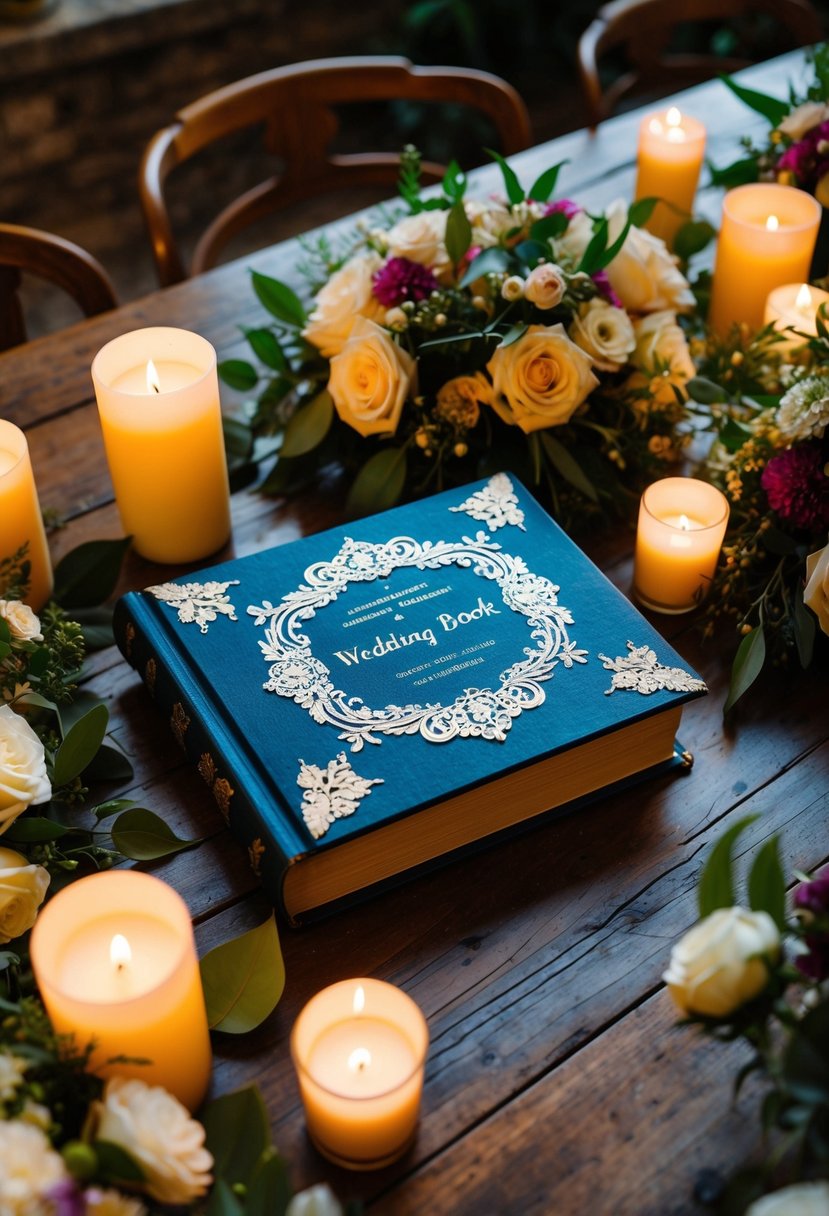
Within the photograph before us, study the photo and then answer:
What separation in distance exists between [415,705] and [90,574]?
0.35 m

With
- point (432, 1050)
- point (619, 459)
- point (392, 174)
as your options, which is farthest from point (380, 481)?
point (392, 174)

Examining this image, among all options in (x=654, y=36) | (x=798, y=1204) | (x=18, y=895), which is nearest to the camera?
(x=798, y=1204)

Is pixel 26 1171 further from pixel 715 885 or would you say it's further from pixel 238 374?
pixel 238 374

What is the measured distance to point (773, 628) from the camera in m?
1.03

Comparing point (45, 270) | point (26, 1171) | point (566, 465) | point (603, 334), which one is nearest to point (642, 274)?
point (603, 334)

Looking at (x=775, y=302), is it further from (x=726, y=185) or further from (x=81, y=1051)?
(x=81, y=1051)

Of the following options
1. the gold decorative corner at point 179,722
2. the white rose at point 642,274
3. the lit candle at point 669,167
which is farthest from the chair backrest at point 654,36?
the gold decorative corner at point 179,722

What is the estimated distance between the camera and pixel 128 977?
2.30ft

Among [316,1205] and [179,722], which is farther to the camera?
[179,722]

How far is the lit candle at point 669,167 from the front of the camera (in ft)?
4.54

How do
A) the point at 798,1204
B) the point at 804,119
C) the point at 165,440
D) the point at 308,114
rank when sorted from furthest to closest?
1. the point at 308,114
2. the point at 804,119
3. the point at 165,440
4. the point at 798,1204

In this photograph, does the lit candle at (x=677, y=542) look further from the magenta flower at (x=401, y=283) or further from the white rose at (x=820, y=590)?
the magenta flower at (x=401, y=283)

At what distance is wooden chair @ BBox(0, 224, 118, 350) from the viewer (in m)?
1.41

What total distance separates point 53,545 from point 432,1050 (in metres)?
0.61
